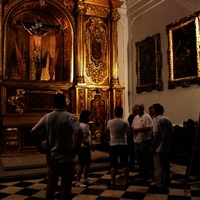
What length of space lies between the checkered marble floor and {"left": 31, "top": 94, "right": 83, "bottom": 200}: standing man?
132 centimetres

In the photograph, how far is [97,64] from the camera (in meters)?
8.86

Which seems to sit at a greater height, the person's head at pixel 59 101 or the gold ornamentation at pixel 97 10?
the gold ornamentation at pixel 97 10

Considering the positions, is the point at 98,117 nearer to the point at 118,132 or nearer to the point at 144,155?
the point at 144,155

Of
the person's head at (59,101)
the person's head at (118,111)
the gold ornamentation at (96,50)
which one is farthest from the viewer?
the gold ornamentation at (96,50)

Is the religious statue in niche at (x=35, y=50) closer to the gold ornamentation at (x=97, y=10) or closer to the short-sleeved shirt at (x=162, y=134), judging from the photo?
the gold ornamentation at (x=97, y=10)

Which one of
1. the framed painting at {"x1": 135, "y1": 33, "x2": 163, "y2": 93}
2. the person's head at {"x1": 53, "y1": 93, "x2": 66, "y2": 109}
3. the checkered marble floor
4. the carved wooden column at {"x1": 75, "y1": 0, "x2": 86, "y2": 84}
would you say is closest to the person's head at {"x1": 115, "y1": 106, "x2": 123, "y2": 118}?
the checkered marble floor

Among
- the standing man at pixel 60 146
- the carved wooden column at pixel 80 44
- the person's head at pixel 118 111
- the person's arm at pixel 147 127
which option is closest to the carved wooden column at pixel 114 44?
the carved wooden column at pixel 80 44

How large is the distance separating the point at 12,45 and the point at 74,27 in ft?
6.53

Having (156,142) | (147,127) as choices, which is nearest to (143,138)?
(147,127)

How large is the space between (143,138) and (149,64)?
4146 millimetres

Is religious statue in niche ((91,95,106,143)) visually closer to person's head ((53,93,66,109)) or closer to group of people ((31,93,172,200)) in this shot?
group of people ((31,93,172,200))

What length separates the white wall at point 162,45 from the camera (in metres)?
6.91

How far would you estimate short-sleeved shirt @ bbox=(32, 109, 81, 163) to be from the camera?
281cm

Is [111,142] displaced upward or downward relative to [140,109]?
downward
